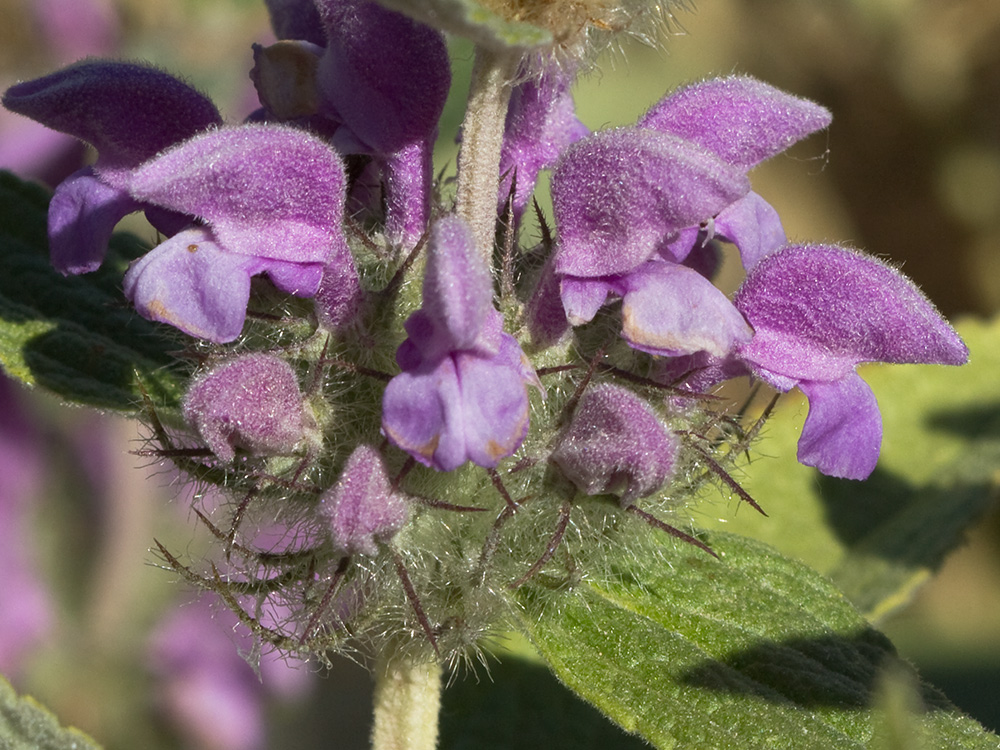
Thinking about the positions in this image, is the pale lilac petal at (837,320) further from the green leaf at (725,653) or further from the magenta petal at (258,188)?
the magenta petal at (258,188)

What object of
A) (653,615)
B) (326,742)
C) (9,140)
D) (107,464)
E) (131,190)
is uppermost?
(131,190)

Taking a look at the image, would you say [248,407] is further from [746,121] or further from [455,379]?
[746,121]

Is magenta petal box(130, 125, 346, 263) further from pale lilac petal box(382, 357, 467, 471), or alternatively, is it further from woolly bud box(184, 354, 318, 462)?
pale lilac petal box(382, 357, 467, 471)

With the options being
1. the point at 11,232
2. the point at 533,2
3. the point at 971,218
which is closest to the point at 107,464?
the point at 11,232

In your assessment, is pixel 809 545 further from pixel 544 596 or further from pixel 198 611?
pixel 198 611

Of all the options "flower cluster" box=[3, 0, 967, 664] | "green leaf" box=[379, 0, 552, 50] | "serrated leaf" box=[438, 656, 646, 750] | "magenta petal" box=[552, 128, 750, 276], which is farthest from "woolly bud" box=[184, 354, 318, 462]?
"serrated leaf" box=[438, 656, 646, 750]

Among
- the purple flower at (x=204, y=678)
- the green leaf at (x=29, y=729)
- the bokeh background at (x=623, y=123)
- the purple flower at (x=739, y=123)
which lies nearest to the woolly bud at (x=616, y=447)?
the purple flower at (x=739, y=123)
